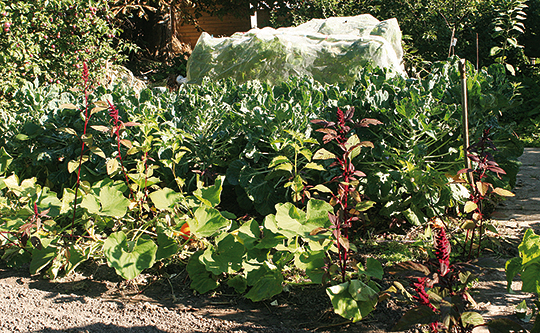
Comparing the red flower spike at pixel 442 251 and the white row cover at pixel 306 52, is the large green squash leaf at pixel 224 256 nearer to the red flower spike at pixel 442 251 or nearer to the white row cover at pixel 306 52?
the red flower spike at pixel 442 251

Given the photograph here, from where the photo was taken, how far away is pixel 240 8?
12617 millimetres

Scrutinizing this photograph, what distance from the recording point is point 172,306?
2.13 meters

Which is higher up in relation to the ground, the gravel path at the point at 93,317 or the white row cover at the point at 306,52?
the white row cover at the point at 306,52

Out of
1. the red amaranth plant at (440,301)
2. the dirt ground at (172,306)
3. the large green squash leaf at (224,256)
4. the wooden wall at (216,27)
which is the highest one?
the wooden wall at (216,27)

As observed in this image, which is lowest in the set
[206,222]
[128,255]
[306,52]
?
[128,255]

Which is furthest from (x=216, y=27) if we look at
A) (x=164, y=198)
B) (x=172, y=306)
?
(x=172, y=306)

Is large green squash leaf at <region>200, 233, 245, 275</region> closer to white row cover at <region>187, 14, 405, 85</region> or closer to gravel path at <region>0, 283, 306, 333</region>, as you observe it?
gravel path at <region>0, 283, 306, 333</region>

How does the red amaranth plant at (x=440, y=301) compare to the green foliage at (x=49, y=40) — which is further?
the green foliage at (x=49, y=40)

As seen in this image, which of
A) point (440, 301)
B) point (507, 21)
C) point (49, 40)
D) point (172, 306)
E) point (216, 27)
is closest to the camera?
point (440, 301)

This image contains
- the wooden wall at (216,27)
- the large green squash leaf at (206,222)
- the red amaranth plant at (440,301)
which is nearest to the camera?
the red amaranth plant at (440,301)

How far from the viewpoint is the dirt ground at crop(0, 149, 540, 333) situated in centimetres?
189

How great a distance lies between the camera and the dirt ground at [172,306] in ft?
6.20

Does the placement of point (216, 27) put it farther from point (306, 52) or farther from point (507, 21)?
point (507, 21)

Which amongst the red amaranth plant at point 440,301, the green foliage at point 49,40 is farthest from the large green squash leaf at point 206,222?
the green foliage at point 49,40
